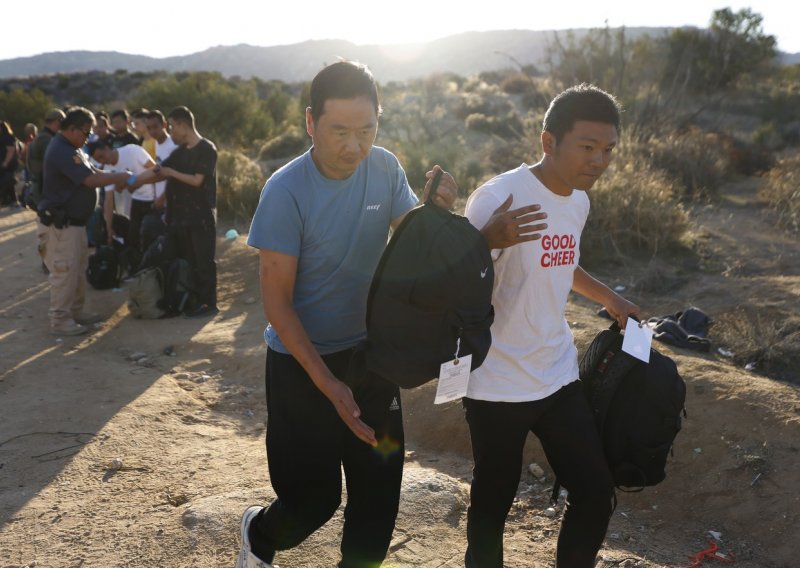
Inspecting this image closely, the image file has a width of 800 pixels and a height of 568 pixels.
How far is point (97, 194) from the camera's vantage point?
24.2 feet

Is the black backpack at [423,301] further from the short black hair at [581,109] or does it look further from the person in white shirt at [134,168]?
the person in white shirt at [134,168]

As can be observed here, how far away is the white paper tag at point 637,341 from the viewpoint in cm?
271

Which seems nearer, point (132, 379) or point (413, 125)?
point (132, 379)

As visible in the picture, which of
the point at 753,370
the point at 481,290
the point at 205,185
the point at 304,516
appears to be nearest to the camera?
the point at 481,290

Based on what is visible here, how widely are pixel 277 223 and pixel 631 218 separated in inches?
303

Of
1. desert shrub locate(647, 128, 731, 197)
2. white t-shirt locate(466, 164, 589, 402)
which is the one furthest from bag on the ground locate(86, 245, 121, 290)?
desert shrub locate(647, 128, 731, 197)

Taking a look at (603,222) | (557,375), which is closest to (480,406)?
(557,375)

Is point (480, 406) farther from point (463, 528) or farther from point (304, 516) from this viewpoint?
point (463, 528)

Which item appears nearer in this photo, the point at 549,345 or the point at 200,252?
the point at 549,345

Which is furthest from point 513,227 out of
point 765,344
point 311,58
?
point 311,58

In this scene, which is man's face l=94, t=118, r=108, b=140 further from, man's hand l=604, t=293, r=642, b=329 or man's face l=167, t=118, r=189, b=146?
man's hand l=604, t=293, r=642, b=329

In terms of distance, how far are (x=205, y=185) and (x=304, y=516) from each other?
5.43m

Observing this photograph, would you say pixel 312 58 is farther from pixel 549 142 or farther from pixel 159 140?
pixel 549 142

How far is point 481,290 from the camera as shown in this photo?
2.29 meters
